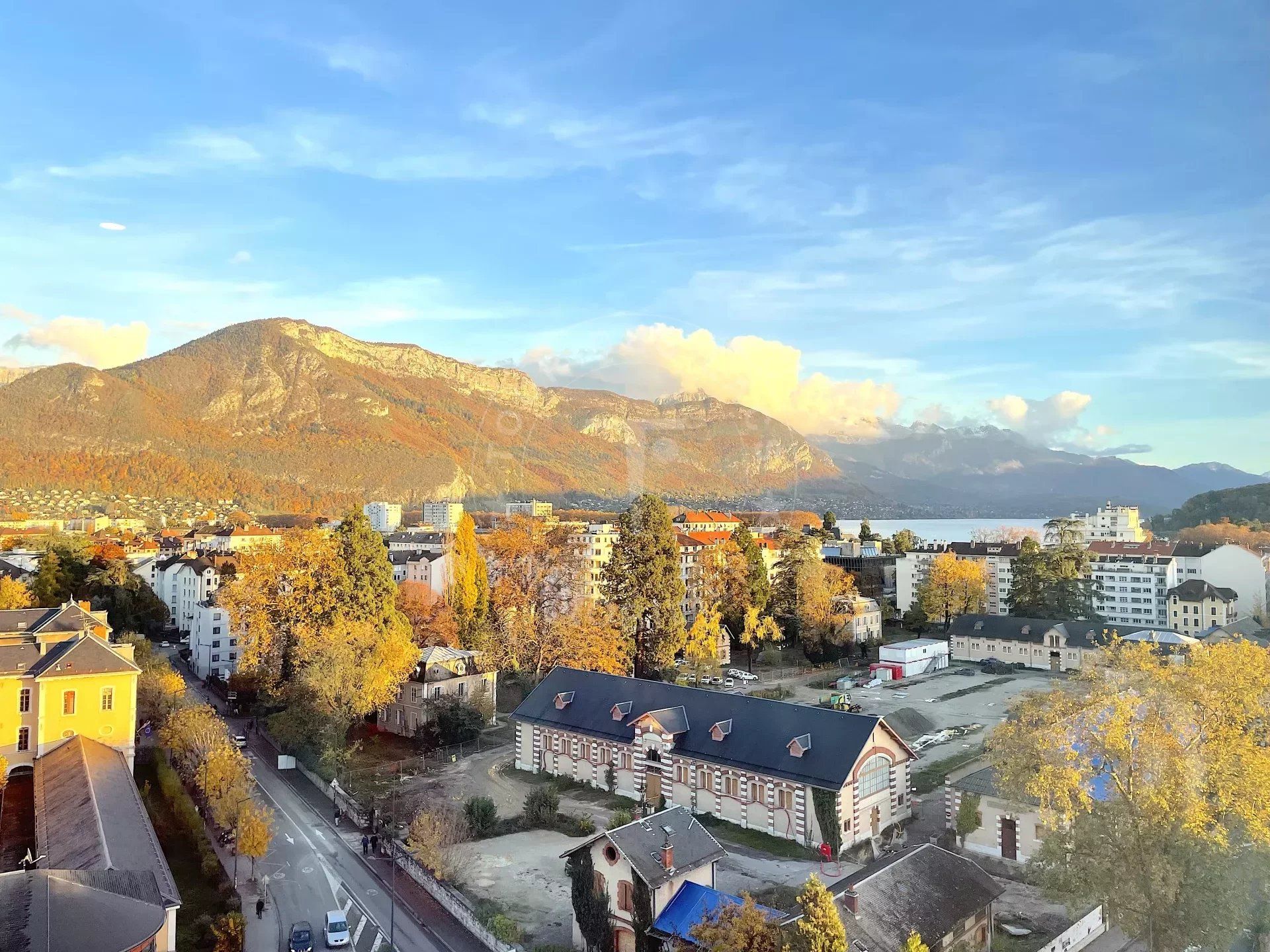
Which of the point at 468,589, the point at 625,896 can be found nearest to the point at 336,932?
the point at 625,896

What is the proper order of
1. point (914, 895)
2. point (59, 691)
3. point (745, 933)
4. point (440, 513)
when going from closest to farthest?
point (745, 933)
point (914, 895)
point (59, 691)
point (440, 513)

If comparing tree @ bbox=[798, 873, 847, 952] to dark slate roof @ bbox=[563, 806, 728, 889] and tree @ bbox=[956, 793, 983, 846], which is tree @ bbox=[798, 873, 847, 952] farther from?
tree @ bbox=[956, 793, 983, 846]

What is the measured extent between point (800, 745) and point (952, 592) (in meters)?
50.9

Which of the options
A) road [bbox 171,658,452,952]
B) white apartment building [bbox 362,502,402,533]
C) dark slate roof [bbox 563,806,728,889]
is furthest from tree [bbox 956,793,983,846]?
white apartment building [bbox 362,502,402,533]

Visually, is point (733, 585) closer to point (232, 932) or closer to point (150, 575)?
point (232, 932)

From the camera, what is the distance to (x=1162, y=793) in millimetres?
17641

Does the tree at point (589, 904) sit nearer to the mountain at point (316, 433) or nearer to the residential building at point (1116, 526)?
the mountain at point (316, 433)

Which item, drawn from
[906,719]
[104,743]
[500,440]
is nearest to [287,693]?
[104,743]

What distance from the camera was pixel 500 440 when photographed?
332ft

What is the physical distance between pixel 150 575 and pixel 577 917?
2972 inches

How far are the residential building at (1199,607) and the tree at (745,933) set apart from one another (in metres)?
66.3

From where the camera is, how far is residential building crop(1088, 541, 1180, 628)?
76.6 m

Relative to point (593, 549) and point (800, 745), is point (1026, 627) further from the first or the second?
point (800, 745)

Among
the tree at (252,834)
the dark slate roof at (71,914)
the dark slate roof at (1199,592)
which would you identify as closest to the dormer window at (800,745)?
the tree at (252,834)
